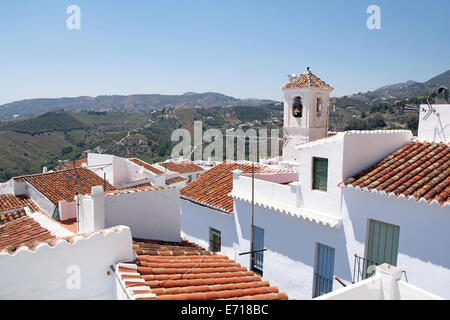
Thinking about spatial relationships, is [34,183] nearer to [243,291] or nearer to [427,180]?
[243,291]

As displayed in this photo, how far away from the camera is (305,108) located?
15266 millimetres

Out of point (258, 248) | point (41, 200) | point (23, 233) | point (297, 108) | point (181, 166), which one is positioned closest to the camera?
point (23, 233)

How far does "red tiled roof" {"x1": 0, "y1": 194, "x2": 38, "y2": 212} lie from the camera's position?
15181 millimetres

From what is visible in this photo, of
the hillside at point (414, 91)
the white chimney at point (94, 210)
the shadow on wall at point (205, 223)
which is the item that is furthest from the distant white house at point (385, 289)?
the hillside at point (414, 91)

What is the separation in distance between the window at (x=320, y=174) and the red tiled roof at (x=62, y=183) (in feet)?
36.6

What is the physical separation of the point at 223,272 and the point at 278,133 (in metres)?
11.3

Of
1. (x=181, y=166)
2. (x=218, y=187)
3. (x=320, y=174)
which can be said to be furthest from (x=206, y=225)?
(x=181, y=166)

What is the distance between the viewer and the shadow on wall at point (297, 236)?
8078mm

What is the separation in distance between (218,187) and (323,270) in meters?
4.94

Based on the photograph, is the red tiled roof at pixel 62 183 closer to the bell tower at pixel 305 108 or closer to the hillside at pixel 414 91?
the bell tower at pixel 305 108

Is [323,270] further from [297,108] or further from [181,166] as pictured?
[181,166]

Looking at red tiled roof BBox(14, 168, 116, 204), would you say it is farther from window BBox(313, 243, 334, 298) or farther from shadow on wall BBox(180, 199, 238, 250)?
window BBox(313, 243, 334, 298)
